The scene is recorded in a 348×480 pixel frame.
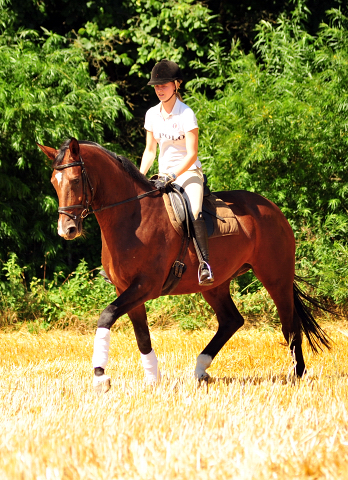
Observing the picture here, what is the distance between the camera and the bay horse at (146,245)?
4578 mm

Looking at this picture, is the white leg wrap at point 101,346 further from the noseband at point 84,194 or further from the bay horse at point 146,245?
the noseband at point 84,194

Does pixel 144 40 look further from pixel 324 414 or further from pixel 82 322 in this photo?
pixel 324 414

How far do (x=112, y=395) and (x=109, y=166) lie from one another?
1.97 m

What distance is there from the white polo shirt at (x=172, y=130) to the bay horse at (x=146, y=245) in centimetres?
39

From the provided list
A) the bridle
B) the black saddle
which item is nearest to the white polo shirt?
the black saddle

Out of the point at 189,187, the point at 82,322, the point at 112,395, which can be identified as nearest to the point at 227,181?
the point at 82,322

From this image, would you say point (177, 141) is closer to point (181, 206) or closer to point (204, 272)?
point (181, 206)

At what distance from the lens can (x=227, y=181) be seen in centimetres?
912

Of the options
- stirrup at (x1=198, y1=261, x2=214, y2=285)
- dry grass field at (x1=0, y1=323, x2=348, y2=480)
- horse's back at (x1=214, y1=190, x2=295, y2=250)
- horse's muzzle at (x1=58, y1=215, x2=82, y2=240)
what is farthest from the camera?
horse's back at (x1=214, y1=190, x2=295, y2=250)

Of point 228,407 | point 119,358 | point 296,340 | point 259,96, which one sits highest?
point 259,96

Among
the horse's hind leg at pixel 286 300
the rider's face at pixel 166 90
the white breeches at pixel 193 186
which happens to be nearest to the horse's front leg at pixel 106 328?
the white breeches at pixel 193 186

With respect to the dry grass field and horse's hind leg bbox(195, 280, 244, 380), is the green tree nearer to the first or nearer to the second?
the dry grass field

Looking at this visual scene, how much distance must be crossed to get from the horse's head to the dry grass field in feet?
4.49

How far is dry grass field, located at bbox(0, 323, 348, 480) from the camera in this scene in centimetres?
287
